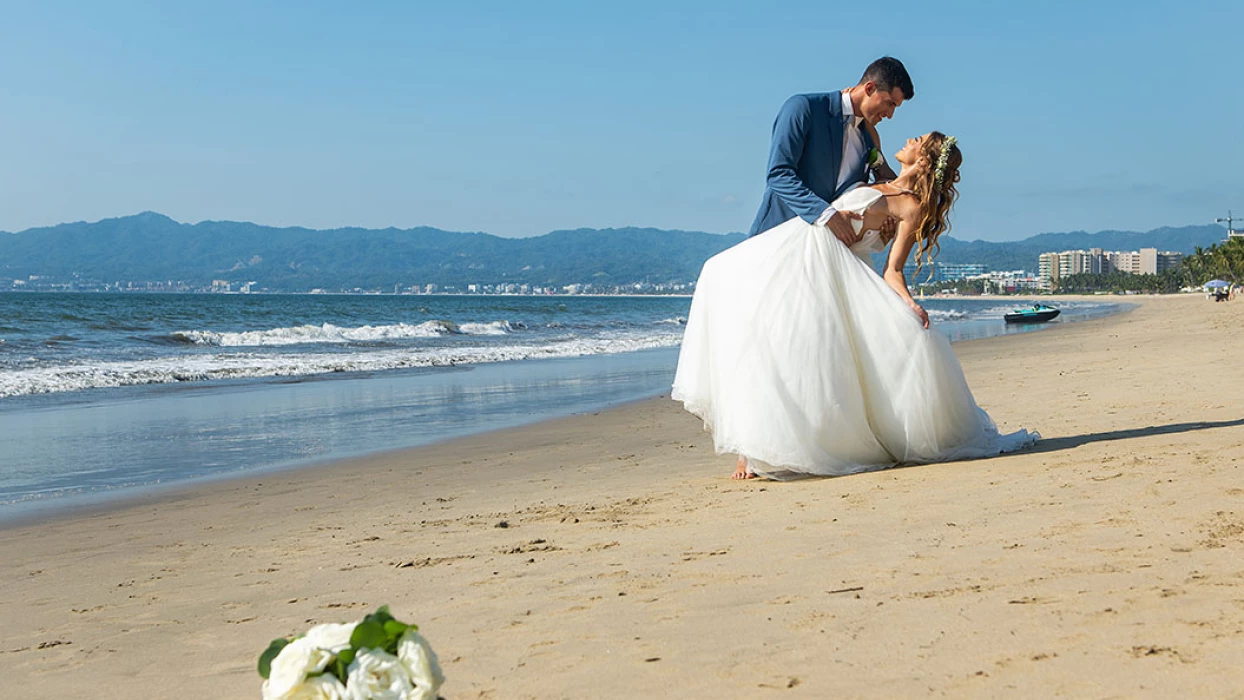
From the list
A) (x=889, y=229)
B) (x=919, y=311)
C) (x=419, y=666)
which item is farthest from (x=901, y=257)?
(x=419, y=666)

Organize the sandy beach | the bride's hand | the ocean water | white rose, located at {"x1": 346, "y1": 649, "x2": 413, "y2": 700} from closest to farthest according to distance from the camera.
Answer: white rose, located at {"x1": 346, "y1": 649, "x2": 413, "y2": 700} → the sandy beach → the bride's hand → the ocean water

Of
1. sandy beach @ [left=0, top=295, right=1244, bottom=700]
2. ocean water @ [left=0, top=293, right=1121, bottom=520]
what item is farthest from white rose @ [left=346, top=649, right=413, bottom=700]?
ocean water @ [left=0, top=293, right=1121, bottom=520]

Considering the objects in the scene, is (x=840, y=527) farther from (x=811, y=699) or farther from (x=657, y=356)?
(x=657, y=356)

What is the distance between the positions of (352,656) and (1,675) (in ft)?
8.43

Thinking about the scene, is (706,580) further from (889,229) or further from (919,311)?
(889,229)

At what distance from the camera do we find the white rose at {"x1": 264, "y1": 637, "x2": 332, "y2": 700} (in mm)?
1546

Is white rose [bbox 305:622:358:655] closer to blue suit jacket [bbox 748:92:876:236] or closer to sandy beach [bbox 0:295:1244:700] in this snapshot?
sandy beach [bbox 0:295:1244:700]

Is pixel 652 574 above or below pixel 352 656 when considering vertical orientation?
below

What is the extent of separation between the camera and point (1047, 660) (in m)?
2.59

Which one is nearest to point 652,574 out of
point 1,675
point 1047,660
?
point 1047,660

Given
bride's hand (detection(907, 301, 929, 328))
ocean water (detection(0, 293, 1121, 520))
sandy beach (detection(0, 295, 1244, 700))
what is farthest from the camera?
ocean water (detection(0, 293, 1121, 520))

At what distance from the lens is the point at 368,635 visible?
1543 millimetres

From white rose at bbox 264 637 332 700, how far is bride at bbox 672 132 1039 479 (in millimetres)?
4259

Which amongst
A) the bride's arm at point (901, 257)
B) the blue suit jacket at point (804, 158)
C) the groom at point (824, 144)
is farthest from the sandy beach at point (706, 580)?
the blue suit jacket at point (804, 158)
